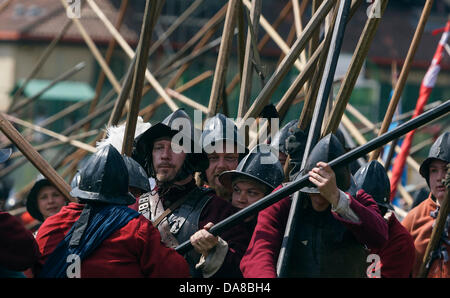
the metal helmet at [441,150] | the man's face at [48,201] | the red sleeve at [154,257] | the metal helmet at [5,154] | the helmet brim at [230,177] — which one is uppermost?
the metal helmet at [5,154]

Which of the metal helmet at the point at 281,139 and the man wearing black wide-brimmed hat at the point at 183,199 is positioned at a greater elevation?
the metal helmet at the point at 281,139

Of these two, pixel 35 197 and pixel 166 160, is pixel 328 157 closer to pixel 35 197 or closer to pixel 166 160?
pixel 166 160

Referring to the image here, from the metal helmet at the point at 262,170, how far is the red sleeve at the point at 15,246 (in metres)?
1.27

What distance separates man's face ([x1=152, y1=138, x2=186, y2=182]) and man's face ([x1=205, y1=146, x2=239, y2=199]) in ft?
0.92

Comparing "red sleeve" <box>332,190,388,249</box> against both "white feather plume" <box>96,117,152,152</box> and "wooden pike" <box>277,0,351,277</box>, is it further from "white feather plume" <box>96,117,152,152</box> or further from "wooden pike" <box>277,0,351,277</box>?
"white feather plume" <box>96,117,152,152</box>

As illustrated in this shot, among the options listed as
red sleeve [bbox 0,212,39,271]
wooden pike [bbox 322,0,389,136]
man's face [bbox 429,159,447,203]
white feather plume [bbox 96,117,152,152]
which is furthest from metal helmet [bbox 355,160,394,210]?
red sleeve [bbox 0,212,39,271]

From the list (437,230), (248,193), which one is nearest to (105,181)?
(248,193)

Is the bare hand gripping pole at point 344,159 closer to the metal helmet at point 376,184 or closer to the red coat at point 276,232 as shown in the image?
the red coat at point 276,232

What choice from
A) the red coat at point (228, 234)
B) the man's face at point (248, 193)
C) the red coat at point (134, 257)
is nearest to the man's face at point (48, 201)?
the red coat at point (228, 234)

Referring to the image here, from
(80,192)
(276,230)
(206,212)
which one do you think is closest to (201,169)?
(206,212)

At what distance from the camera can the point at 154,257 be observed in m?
4.37

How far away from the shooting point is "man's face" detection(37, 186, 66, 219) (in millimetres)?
7141

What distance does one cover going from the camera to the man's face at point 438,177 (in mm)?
6188

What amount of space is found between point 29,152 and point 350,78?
5.93 feet
